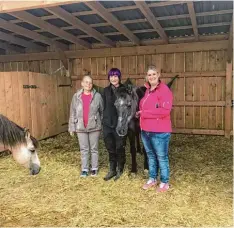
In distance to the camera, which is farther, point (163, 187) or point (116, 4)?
point (116, 4)

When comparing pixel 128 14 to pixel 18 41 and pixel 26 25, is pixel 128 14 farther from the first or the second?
pixel 18 41

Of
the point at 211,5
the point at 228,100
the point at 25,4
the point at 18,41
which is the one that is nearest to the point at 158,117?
the point at 25,4

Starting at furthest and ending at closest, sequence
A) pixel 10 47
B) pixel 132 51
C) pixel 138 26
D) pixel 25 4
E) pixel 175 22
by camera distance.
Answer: pixel 10 47 → pixel 132 51 → pixel 138 26 → pixel 175 22 → pixel 25 4

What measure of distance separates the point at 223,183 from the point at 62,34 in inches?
177

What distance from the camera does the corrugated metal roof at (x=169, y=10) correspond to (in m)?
4.49

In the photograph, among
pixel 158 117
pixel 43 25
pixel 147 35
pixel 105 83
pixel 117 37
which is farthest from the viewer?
pixel 105 83

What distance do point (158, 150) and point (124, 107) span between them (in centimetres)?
73

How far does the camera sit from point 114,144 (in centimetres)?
368

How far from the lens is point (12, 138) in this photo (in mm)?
3252

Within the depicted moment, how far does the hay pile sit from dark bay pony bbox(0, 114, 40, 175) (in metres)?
0.37

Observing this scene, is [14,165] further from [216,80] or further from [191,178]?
[216,80]

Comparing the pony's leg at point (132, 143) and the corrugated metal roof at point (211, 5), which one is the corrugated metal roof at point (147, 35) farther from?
the pony's leg at point (132, 143)

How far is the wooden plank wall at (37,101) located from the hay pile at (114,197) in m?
1.31

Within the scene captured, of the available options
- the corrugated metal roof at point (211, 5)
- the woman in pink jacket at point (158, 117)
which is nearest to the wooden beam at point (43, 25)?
the woman in pink jacket at point (158, 117)
